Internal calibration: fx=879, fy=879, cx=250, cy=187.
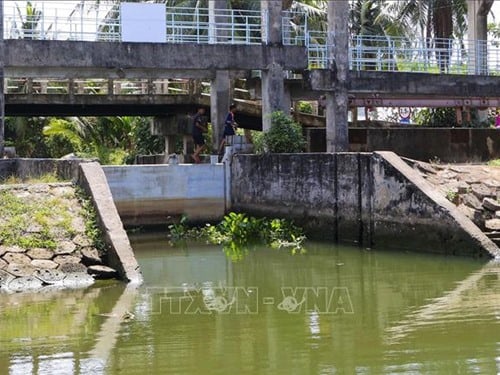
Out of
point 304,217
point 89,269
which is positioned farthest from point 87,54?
point 89,269

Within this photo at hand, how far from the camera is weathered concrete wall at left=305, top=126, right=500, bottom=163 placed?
71.7 feet

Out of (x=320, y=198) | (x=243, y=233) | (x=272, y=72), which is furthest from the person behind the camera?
(x=272, y=72)

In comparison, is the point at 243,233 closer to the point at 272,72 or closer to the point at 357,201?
the point at 357,201

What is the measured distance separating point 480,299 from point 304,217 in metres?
8.22

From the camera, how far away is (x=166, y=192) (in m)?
21.8

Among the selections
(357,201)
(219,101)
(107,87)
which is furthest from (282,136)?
(107,87)

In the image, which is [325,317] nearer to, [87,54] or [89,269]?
[89,269]

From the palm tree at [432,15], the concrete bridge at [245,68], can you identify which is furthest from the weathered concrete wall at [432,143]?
the palm tree at [432,15]

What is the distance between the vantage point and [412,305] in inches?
465

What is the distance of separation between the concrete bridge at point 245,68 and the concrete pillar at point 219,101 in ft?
0.09

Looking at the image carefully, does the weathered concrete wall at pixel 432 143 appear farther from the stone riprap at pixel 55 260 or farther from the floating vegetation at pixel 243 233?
the stone riprap at pixel 55 260

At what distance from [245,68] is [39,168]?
655 centimetres

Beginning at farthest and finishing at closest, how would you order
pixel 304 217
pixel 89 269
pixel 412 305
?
pixel 304 217, pixel 89 269, pixel 412 305

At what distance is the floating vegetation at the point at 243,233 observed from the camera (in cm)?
1939
